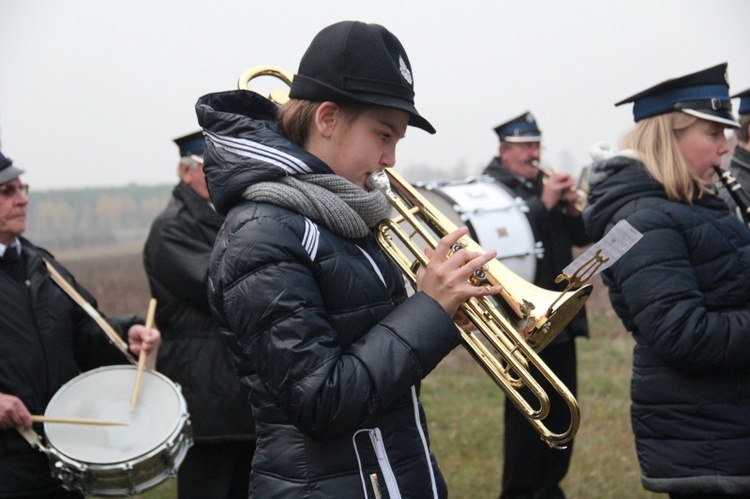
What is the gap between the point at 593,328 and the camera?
10555mm

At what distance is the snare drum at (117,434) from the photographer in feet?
10.7

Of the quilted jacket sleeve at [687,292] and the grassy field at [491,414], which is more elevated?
the quilted jacket sleeve at [687,292]

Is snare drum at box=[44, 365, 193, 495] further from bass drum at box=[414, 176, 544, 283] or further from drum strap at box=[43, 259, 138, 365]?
bass drum at box=[414, 176, 544, 283]

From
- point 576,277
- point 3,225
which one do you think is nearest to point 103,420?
point 3,225

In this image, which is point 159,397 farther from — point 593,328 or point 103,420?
point 593,328

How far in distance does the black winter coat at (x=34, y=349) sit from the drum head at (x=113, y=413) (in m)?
0.09

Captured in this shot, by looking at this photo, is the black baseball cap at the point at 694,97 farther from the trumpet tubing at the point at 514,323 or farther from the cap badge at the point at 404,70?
the cap badge at the point at 404,70

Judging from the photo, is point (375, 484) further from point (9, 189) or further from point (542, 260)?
point (542, 260)

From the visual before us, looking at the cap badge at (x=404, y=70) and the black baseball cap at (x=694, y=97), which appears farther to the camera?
the black baseball cap at (x=694, y=97)

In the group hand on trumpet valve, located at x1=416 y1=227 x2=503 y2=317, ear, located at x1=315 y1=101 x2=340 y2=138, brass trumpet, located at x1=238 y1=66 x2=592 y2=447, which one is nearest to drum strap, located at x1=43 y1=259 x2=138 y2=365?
brass trumpet, located at x1=238 y1=66 x2=592 y2=447

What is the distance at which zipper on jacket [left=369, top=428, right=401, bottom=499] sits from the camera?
7.04 feet

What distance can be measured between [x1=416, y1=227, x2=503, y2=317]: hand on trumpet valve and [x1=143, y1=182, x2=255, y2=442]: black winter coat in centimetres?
209

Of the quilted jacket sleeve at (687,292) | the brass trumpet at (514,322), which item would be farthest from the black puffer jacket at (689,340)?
the brass trumpet at (514,322)

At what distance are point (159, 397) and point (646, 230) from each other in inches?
79.1
